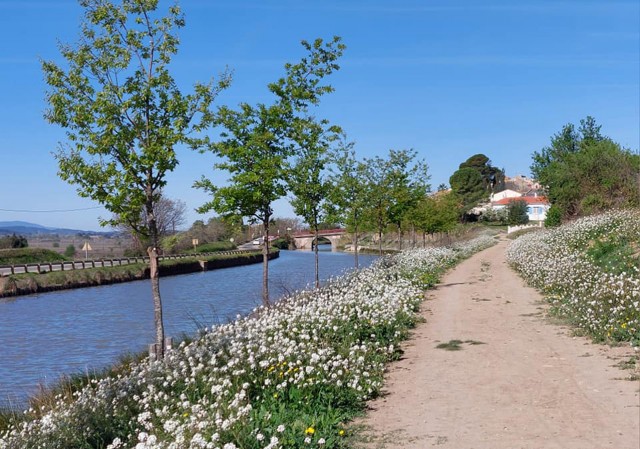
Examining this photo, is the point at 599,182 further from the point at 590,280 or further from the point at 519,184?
the point at 519,184

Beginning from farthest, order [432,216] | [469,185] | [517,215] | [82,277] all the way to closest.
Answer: [469,185], [517,215], [432,216], [82,277]

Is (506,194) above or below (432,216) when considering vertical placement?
above

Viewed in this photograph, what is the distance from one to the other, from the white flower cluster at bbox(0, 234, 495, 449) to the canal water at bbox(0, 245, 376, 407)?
12.4ft

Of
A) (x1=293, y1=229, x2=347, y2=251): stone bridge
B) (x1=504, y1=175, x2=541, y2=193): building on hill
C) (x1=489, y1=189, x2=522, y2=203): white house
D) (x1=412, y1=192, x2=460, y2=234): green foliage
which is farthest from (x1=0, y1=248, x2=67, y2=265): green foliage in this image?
(x1=504, y1=175, x2=541, y2=193): building on hill

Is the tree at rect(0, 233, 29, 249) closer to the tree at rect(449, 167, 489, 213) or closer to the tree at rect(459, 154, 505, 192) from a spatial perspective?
the tree at rect(449, 167, 489, 213)

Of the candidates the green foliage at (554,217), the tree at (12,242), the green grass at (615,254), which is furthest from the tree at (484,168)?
the green grass at (615,254)

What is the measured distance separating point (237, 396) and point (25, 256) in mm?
58331

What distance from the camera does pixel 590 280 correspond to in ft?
45.0

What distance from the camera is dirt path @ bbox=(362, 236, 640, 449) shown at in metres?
6.07

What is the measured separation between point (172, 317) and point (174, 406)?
16.2m

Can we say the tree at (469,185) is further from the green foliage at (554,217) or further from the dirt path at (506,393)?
the dirt path at (506,393)

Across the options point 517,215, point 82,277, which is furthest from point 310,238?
point 82,277

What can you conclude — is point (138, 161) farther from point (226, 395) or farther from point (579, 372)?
point (579, 372)

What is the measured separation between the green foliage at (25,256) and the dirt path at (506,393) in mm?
52293
